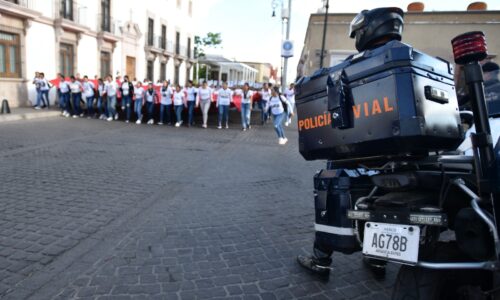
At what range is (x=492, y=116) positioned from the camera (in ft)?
8.24

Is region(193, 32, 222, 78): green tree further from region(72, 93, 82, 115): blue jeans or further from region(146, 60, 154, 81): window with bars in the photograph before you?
region(72, 93, 82, 115): blue jeans

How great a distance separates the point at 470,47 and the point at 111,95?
51.1 ft

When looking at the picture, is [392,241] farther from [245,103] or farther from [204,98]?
[204,98]

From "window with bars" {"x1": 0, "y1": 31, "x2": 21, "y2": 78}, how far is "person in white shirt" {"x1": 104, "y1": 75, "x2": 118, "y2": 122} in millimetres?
5673

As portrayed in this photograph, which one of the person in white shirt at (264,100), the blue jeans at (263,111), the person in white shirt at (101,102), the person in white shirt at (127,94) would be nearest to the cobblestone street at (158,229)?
the person in white shirt at (127,94)

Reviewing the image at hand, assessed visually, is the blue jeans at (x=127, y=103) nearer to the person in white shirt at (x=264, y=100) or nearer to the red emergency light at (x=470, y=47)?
the person in white shirt at (x=264, y=100)

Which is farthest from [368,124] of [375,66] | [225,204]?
[225,204]

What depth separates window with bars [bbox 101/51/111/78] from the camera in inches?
997

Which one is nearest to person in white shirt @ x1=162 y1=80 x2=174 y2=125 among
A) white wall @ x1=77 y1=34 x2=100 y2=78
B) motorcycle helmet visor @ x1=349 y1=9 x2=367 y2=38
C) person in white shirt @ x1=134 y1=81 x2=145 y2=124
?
person in white shirt @ x1=134 y1=81 x2=145 y2=124

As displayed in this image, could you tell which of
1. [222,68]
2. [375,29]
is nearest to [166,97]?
[375,29]

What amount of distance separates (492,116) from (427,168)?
2.48ft

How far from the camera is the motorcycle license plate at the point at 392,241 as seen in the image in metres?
1.85

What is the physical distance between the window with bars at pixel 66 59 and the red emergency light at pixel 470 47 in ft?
74.3

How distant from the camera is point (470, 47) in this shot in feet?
6.06
